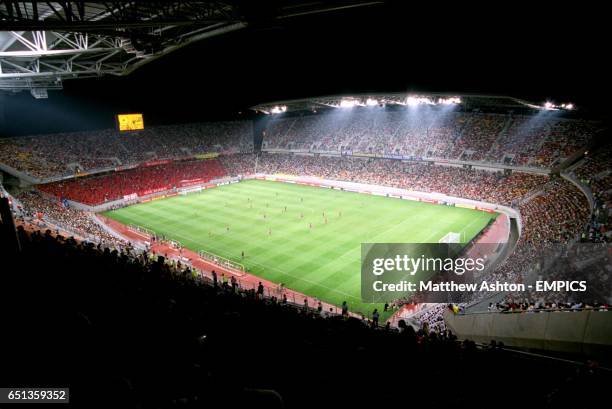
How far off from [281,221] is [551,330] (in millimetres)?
28364

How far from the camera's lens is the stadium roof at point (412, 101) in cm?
4025

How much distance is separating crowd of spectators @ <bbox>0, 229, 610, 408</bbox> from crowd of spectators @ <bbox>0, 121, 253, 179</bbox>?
155ft

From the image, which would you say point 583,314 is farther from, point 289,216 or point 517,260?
point 289,216

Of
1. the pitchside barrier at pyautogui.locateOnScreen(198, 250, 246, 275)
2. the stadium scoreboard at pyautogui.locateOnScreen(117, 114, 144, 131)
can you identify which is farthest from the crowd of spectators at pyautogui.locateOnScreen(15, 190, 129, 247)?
the stadium scoreboard at pyautogui.locateOnScreen(117, 114, 144, 131)

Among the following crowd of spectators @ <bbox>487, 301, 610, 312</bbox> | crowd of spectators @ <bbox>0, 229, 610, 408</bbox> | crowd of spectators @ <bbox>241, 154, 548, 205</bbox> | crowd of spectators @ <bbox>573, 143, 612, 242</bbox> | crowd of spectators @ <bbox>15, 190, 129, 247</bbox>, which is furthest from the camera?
Result: crowd of spectators @ <bbox>241, 154, 548, 205</bbox>

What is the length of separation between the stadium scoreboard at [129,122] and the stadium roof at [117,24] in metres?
19.3

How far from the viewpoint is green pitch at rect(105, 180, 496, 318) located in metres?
25.3

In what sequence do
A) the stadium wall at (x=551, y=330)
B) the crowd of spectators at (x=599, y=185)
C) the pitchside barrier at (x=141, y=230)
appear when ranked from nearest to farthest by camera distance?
the stadium wall at (x=551, y=330)
the crowd of spectators at (x=599, y=185)
the pitchside barrier at (x=141, y=230)

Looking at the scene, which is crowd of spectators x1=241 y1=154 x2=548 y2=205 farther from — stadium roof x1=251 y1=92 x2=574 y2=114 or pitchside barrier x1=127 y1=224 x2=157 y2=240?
pitchside barrier x1=127 y1=224 x2=157 y2=240

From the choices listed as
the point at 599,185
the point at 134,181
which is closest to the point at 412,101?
the point at 599,185

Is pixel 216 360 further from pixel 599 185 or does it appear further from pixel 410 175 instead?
pixel 410 175

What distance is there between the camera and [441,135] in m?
50.3

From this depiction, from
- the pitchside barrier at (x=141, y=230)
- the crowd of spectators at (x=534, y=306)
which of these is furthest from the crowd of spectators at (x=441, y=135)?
the pitchside barrier at (x=141, y=230)

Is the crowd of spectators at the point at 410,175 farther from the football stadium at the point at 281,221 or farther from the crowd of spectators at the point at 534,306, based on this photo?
the crowd of spectators at the point at 534,306
